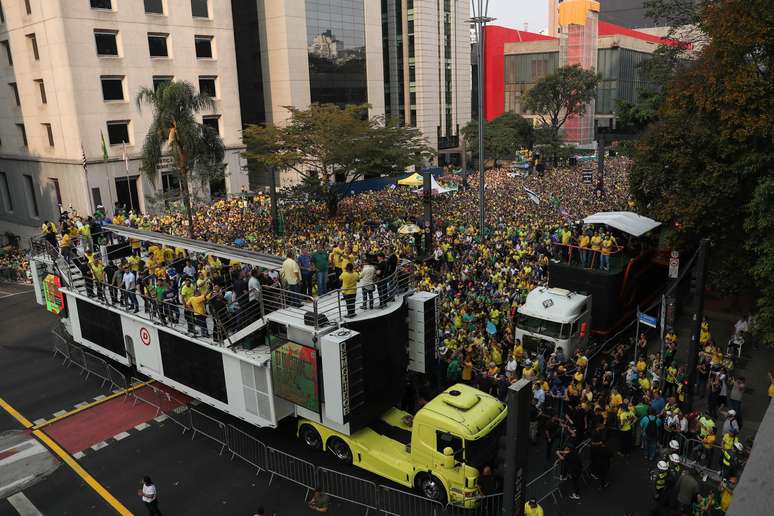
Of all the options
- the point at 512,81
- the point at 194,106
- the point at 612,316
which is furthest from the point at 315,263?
the point at 512,81

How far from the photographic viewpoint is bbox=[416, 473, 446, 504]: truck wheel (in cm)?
1221

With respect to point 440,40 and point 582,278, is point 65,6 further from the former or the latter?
point 440,40

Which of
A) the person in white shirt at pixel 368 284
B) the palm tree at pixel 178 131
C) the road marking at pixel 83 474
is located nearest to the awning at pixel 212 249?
the person in white shirt at pixel 368 284

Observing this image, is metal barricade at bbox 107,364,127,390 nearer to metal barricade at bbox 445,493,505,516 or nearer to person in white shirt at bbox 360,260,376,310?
person in white shirt at bbox 360,260,376,310

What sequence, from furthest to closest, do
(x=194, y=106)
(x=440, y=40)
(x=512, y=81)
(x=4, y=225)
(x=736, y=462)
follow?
(x=512, y=81), (x=440, y=40), (x=4, y=225), (x=194, y=106), (x=736, y=462)

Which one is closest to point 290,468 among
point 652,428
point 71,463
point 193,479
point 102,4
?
point 193,479

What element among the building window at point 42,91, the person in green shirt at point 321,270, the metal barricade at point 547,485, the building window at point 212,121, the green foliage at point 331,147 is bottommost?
the metal barricade at point 547,485

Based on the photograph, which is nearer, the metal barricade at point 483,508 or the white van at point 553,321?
the metal barricade at point 483,508

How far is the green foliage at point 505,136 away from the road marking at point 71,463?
192 ft

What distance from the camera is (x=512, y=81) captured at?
96688mm

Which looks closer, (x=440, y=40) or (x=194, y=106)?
(x=194, y=106)

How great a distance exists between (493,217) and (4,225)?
4836cm

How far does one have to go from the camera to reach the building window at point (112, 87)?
1724 inches

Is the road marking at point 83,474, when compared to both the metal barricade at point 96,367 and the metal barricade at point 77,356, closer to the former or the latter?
the metal barricade at point 96,367
